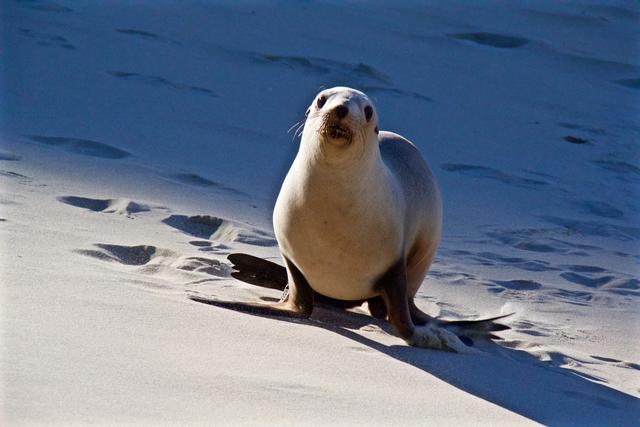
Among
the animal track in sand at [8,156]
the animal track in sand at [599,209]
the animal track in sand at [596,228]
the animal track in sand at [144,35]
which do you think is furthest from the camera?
the animal track in sand at [144,35]

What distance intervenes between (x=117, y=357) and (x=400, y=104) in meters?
6.08

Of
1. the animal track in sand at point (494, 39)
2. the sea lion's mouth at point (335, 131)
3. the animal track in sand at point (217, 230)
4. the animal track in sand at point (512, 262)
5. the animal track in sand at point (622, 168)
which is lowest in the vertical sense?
the animal track in sand at point (512, 262)

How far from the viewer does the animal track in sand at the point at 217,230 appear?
18.5 feet

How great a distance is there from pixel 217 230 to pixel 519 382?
2043mm

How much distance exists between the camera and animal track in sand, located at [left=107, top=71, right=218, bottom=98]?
830 cm

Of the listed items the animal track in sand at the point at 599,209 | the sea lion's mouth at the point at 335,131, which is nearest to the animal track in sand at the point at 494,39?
the animal track in sand at the point at 599,209

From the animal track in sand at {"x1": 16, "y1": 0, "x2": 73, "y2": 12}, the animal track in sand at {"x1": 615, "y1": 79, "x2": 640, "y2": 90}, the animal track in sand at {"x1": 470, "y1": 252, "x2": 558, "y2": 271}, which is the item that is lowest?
the animal track in sand at {"x1": 470, "y1": 252, "x2": 558, "y2": 271}

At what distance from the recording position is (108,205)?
18.5 ft

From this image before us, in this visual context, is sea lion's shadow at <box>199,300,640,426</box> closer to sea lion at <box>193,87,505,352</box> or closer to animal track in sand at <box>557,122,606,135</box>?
sea lion at <box>193,87,505,352</box>

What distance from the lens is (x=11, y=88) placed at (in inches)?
296

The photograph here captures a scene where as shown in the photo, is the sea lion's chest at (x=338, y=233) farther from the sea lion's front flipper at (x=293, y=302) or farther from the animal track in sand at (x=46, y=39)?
the animal track in sand at (x=46, y=39)

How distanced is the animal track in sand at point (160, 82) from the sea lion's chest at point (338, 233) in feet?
12.9

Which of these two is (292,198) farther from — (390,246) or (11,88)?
(11,88)

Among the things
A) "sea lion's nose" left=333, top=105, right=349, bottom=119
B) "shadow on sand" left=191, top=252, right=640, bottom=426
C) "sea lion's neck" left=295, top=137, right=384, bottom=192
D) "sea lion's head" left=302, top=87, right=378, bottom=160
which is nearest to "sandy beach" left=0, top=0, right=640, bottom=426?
"shadow on sand" left=191, top=252, right=640, bottom=426
